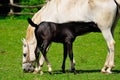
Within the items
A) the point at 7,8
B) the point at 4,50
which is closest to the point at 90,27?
the point at 4,50

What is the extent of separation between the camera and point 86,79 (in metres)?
11.6

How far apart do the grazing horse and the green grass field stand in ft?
1.56

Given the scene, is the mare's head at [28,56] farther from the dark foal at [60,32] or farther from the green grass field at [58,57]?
the dark foal at [60,32]

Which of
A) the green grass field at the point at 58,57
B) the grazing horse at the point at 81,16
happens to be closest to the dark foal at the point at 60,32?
the grazing horse at the point at 81,16

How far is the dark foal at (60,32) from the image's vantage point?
12.5 metres

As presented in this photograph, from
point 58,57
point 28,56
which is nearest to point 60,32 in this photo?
point 28,56

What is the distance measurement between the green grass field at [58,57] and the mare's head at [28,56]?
0.24 metres

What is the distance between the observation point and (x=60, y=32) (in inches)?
496

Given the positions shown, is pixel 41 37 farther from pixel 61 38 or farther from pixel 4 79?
pixel 4 79

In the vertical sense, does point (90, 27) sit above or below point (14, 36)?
above

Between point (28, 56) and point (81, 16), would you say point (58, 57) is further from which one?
point (81, 16)

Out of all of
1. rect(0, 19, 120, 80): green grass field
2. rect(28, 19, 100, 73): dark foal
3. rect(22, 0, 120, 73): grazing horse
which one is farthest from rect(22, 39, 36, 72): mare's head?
rect(28, 19, 100, 73): dark foal

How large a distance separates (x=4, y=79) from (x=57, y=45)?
881 cm

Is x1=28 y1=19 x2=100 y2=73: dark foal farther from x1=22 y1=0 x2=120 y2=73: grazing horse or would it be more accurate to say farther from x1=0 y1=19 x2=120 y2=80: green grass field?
x1=0 y1=19 x2=120 y2=80: green grass field
